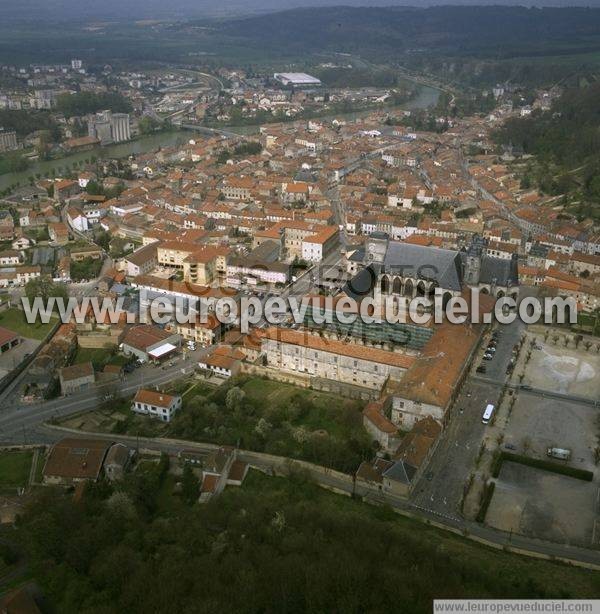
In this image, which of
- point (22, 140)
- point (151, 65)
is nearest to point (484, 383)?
point (22, 140)

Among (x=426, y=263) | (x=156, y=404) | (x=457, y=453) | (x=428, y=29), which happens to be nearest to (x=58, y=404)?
(x=156, y=404)

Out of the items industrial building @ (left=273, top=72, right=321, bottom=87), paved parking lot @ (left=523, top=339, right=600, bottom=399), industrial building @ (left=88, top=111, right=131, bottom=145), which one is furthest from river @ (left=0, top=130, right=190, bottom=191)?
paved parking lot @ (left=523, top=339, right=600, bottom=399)

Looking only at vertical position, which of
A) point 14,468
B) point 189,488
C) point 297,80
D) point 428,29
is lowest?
point 14,468

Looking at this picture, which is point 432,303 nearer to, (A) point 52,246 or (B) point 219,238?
(B) point 219,238

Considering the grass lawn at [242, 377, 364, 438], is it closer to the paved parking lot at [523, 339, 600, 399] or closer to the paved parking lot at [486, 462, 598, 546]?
the paved parking lot at [486, 462, 598, 546]

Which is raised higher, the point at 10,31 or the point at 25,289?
the point at 10,31

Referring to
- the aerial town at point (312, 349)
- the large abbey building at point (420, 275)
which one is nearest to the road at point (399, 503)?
the aerial town at point (312, 349)

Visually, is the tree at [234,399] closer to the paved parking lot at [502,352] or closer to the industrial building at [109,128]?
the paved parking lot at [502,352]

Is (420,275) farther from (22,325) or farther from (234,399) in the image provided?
(22,325)
